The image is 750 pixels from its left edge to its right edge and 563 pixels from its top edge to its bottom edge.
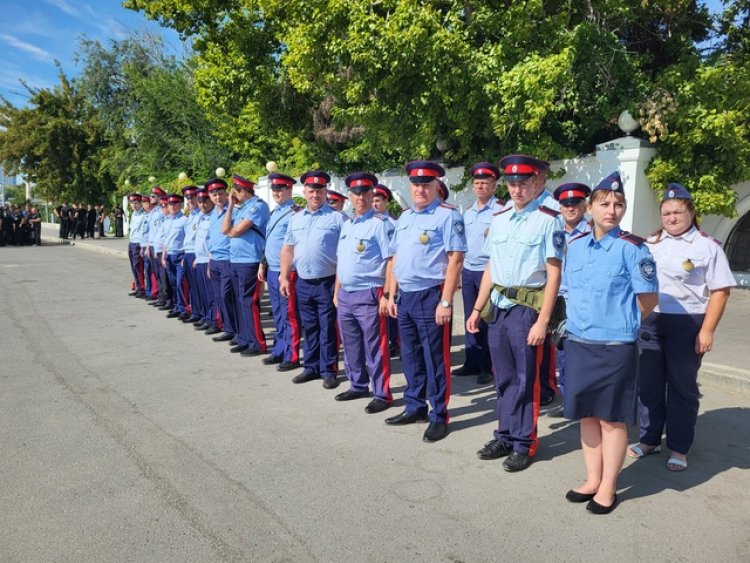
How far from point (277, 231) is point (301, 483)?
131 inches

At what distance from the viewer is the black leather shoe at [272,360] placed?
20.6 ft

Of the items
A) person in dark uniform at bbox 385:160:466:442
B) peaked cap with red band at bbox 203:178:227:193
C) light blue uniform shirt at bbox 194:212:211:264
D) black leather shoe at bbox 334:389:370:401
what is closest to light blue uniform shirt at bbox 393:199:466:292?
person in dark uniform at bbox 385:160:466:442

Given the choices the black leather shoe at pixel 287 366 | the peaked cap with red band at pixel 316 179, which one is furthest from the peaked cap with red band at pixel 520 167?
the black leather shoe at pixel 287 366

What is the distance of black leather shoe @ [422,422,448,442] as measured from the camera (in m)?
4.15

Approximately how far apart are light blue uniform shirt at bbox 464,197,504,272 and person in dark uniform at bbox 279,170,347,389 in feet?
4.40

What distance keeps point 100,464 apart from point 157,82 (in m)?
23.1

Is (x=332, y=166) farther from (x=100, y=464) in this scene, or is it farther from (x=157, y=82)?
(x=100, y=464)

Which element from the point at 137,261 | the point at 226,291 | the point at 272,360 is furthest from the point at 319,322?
the point at 137,261

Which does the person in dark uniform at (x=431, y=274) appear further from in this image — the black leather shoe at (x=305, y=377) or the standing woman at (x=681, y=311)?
the black leather shoe at (x=305, y=377)

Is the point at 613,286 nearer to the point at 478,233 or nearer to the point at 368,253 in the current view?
the point at 368,253

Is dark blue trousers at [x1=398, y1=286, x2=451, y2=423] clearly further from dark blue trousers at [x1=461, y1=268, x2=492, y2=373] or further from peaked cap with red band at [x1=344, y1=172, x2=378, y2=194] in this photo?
dark blue trousers at [x1=461, y1=268, x2=492, y2=373]

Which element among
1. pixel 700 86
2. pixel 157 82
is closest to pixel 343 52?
pixel 700 86

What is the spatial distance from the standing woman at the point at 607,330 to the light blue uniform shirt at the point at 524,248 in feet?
1.02

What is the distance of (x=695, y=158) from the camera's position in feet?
31.0
